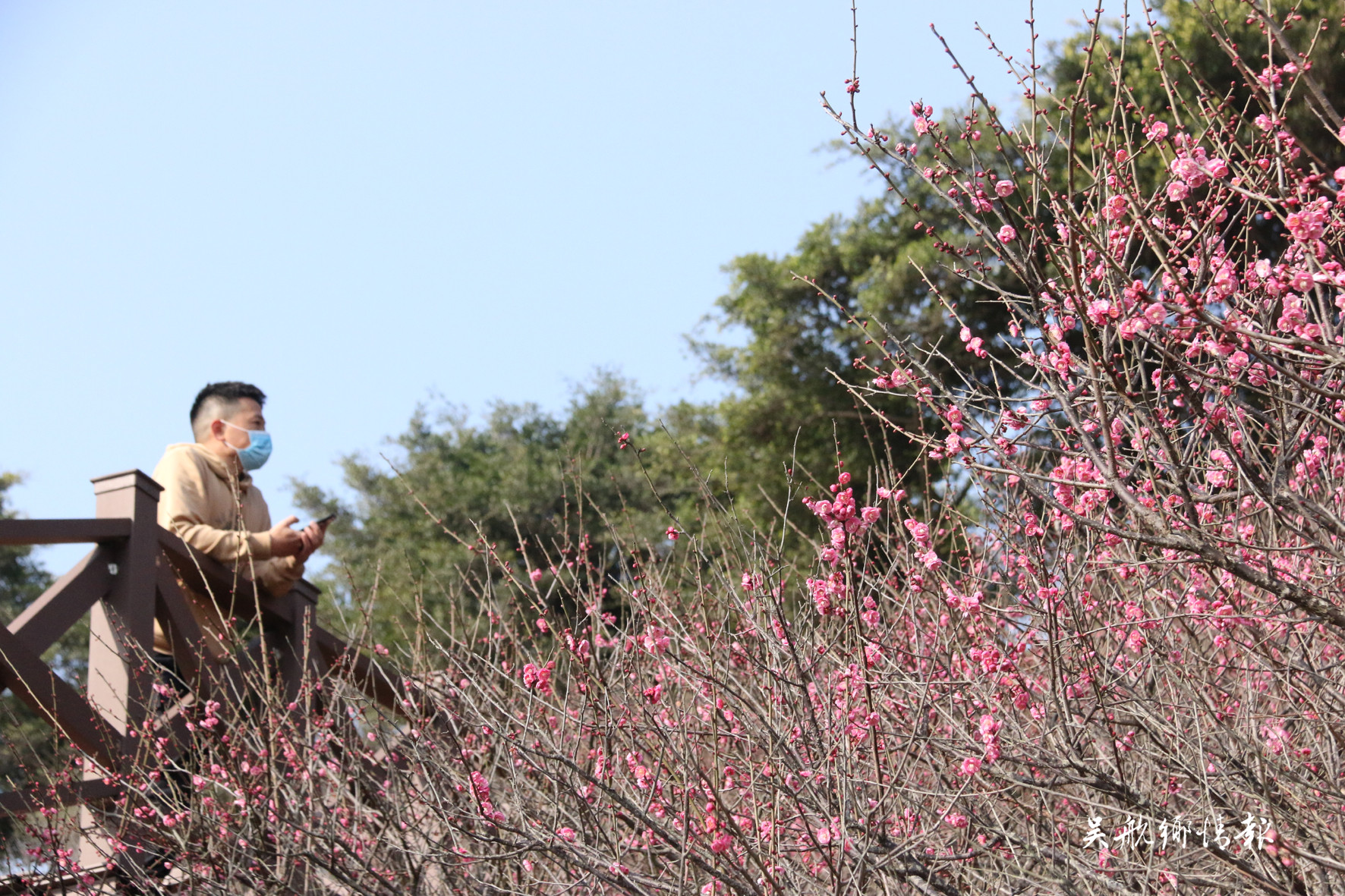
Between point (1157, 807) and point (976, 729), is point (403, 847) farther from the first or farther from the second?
point (1157, 807)

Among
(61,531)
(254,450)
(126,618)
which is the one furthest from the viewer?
(254,450)

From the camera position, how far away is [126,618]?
3.83 meters

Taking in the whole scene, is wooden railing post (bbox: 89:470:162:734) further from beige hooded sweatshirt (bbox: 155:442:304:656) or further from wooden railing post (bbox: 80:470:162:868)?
beige hooded sweatshirt (bbox: 155:442:304:656)

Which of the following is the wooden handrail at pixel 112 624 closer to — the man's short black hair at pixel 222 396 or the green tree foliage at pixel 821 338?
the man's short black hair at pixel 222 396

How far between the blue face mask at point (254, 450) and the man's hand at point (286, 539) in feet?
2.30

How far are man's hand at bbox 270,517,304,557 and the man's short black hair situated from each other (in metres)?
0.87

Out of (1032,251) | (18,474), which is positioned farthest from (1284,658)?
(18,474)

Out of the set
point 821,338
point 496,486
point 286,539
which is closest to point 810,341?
point 821,338

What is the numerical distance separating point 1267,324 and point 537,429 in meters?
19.6

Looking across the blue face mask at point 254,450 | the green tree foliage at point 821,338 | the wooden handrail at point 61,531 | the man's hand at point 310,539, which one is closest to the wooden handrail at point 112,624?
the wooden handrail at point 61,531

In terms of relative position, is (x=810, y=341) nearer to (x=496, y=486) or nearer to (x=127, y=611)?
(x=496, y=486)

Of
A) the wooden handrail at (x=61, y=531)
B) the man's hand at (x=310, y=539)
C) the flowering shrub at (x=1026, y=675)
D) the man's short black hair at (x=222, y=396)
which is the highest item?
the man's short black hair at (x=222, y=396)

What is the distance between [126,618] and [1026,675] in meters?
3.04

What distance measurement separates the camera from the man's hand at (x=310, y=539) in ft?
14.7
